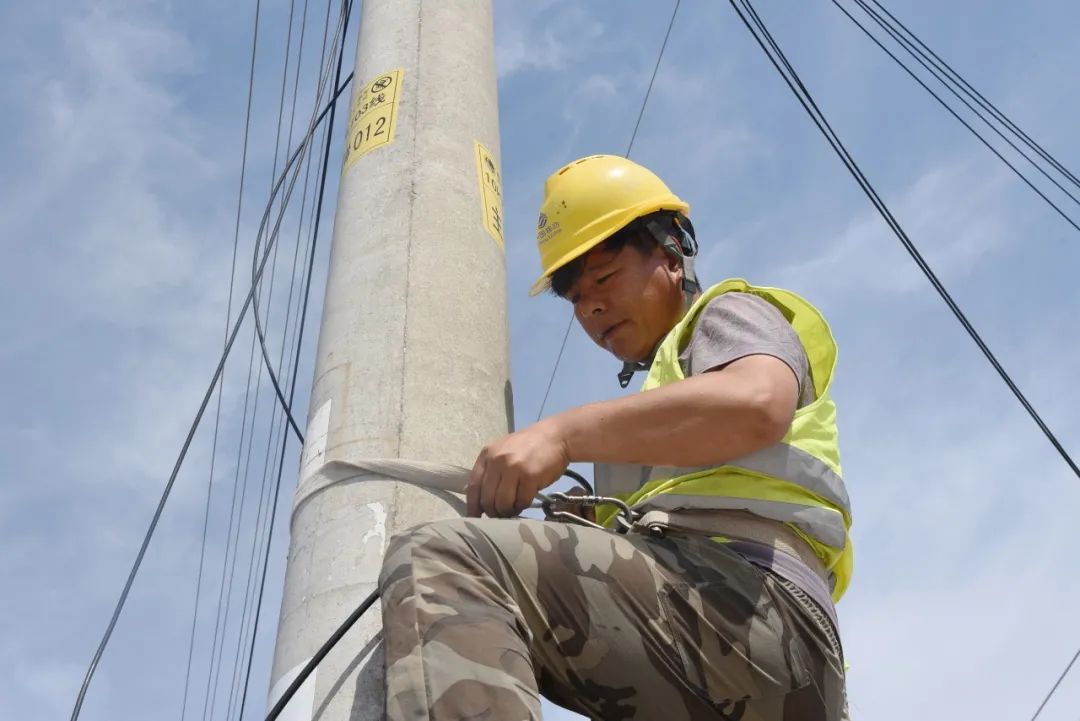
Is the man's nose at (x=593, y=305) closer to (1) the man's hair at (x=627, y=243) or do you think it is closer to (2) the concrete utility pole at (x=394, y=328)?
(1) the man's hair at (x=627, y=243)

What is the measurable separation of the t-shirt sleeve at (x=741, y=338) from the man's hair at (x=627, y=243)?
36 centimetres

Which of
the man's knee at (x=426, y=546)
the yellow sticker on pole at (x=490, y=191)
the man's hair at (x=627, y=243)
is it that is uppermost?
the yellow sticker on pole at (x=490, y=191)

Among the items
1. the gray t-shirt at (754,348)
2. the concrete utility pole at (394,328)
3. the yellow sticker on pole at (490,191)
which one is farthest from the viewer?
the yellow sticker on pole at (490,191)

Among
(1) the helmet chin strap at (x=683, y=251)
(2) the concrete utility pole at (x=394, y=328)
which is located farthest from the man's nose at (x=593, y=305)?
(2) the concrete utility pole at (x=394, y=328)

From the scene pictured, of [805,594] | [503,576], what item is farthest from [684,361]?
[503,576]

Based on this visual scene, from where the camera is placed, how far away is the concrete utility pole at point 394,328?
82.3 inches

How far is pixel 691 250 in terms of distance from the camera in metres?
2.46

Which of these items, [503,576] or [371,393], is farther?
[371,393]

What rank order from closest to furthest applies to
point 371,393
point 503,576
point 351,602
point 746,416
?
point 503,576 < point 746,416 < point 351,602 < point 371,393

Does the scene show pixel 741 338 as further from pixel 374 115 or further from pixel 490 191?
pixel 374 115

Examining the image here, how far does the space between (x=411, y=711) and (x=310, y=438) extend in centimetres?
104

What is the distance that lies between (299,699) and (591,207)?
1137 millimetres

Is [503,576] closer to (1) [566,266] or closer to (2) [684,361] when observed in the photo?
(2) [684,361]

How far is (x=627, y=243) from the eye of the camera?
245 centimetres
